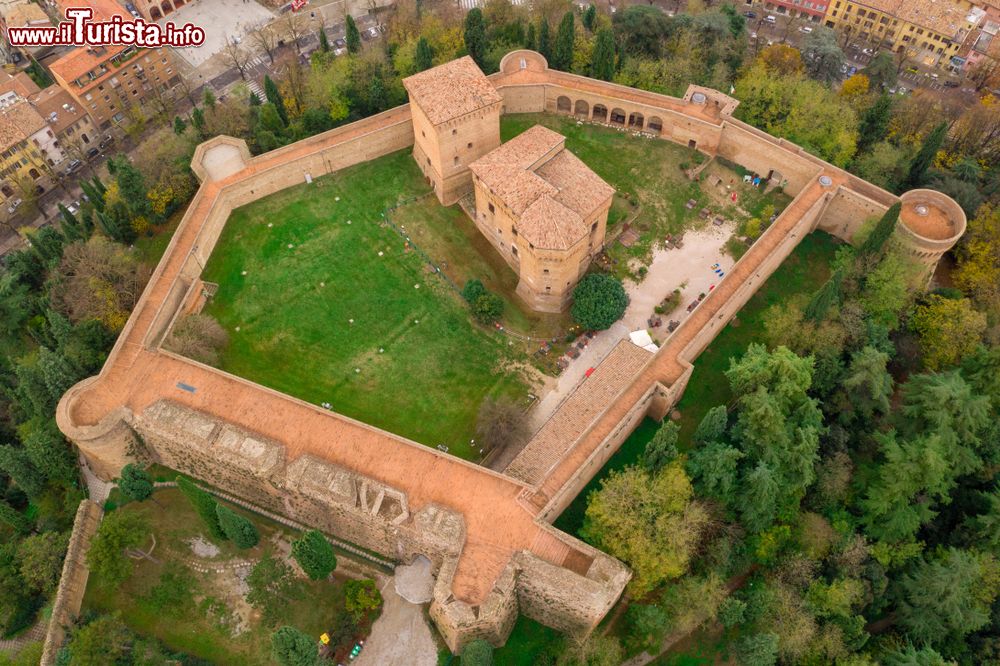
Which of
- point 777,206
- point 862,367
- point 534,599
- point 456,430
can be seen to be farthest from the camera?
point 777,206

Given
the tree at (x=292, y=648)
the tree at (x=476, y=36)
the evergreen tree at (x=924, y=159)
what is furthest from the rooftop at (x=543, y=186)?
the tree at (x=292, y=648)

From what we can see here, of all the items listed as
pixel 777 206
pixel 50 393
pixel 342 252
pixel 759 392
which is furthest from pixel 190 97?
pixel 759 392

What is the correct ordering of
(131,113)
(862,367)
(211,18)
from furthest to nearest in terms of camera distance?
(211,18)
(131,113)
(862,367)

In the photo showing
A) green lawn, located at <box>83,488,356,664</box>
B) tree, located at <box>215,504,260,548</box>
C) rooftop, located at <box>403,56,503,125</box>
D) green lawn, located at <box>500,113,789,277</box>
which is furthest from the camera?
green lawn, located at <box>500,113,789,277</box>

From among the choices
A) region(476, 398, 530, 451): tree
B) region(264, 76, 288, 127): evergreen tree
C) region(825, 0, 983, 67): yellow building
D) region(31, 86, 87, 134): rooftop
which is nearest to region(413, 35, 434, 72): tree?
region(264, 76, 288, 127): evergreen tree

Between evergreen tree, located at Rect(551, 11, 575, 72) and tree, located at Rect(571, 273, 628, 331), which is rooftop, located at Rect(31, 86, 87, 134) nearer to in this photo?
evergreen tree, located at Rect(551, 11, 575, 72)

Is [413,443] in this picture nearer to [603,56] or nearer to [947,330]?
[947,330]

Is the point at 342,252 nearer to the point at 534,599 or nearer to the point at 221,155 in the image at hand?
the point at 221,155
